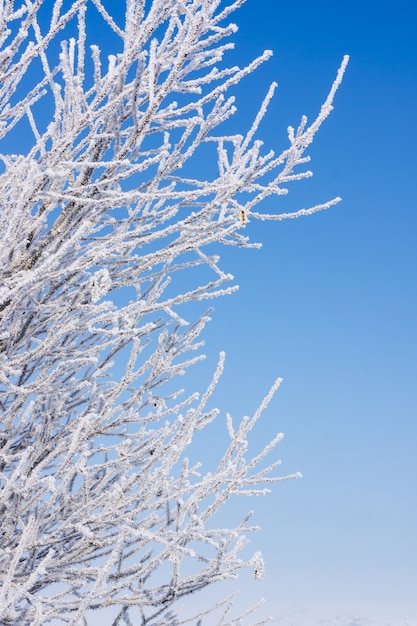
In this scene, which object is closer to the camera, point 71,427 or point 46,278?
point 46,278

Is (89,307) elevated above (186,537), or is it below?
above

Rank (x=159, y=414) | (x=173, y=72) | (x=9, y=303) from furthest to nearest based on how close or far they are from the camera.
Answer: (x=159, y=414) < (x=9, y=303) < (x=173, y=72)

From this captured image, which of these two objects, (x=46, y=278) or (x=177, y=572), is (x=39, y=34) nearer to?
(x=46, y=278)

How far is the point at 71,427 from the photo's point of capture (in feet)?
13.0

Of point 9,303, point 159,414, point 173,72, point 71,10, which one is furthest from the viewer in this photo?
point 159,414

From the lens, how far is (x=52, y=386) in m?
3.55

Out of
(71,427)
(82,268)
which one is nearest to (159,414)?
(71,427)

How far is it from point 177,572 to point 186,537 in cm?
28

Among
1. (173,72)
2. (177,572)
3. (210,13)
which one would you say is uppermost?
(210,13)

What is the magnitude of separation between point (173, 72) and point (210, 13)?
0.39 metres

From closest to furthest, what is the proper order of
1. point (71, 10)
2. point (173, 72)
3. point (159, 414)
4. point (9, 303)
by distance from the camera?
point (71, 10) < point (173, 72) < point (9, 303) < point (159, 414)

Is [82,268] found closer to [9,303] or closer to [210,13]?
[9,303]

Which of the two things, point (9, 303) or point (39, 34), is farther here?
point (9, 303)

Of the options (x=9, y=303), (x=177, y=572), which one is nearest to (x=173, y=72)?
(x=9, y=303)
